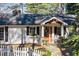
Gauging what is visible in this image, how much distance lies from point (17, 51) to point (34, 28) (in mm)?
272

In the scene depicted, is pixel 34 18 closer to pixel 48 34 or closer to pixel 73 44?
pixel 48 34

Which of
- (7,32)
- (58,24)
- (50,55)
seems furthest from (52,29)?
(7,32)

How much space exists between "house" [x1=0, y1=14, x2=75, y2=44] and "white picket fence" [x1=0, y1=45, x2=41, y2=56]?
6 centimetres

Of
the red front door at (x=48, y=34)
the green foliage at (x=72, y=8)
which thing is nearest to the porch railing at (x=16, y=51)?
the red front door at (x=48, y=34)

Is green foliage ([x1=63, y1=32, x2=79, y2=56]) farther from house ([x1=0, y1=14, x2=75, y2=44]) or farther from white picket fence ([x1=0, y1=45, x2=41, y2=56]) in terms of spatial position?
white picket fence ([x1=0, y1=45, x2=41, y2=56])

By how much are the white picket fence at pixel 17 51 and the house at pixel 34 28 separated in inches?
2.3

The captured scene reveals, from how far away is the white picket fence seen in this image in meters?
2.50

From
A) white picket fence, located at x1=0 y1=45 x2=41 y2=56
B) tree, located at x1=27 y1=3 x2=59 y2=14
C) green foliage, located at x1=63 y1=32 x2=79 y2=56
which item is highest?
tree, located at x1=27 y1=3 x2=59 y2=14

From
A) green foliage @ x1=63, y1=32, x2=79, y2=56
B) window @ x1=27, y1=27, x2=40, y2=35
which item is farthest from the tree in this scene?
green foliage @ x1=63, y1=32, x2=79, y2=56

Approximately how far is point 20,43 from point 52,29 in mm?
332

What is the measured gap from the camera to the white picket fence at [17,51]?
8.20 ft

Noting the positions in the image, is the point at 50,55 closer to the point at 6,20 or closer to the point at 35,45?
the point at 35,45

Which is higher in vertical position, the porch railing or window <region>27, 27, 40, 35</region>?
window <region>27, 27, 40, 35</region>

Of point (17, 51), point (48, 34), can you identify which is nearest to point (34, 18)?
A: point (48, 34)
